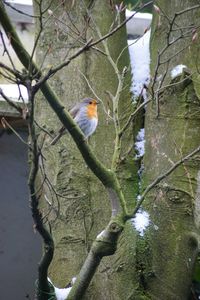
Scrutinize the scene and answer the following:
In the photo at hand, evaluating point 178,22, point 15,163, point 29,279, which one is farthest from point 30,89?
point 29,279

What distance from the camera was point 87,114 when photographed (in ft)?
9.45

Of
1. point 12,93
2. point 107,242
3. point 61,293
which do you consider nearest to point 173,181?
point 107,242

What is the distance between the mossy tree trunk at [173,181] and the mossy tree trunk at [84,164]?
0.28 ft

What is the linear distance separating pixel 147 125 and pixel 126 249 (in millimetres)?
536

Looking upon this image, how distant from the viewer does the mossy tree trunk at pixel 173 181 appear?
2441 mm

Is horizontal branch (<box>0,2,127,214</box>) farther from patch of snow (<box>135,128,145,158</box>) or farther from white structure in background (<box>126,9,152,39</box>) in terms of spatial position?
white structure in background (<box>126,9,152,39</box>)

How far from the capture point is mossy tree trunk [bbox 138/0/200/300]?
2441mm

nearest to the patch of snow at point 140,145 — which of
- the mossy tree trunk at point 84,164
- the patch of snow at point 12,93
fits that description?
the mossy tree trunk at point 84,164

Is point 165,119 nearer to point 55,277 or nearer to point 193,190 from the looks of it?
point 193,190

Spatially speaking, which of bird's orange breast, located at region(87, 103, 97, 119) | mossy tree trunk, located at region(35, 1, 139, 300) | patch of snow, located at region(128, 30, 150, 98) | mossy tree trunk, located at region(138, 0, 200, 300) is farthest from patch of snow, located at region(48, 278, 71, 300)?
patch of snow, located at region(128, 30, 150, 98)

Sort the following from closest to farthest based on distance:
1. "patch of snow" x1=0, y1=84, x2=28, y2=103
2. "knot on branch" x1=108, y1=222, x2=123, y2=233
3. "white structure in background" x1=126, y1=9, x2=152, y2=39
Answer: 1. "knot on branch" x1=108, y1=222, x2=123, y2=233
2. "patch of snow" x1=0, y1=84, x2=28, y2=103
3. "white structure in background" x1=126, y1=9, x2=152, y2=39

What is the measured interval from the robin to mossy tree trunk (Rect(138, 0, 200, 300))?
25 centimetres

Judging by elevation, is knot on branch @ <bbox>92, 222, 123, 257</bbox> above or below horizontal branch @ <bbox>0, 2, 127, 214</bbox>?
below

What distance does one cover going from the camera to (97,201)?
2.62m
